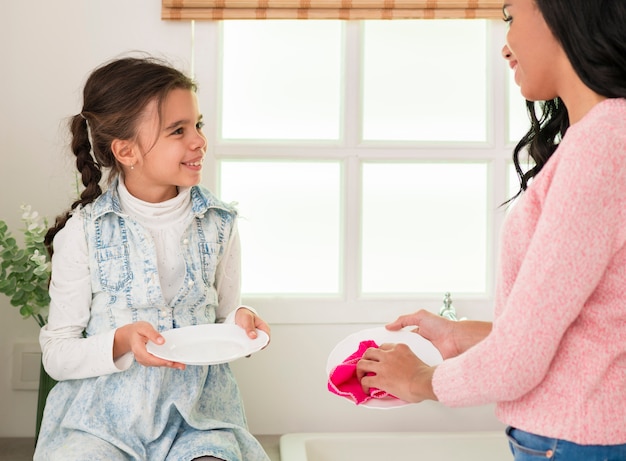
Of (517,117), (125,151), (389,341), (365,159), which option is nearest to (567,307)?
(389,341)

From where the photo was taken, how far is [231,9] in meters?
1.97

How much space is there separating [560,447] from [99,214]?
1040mm

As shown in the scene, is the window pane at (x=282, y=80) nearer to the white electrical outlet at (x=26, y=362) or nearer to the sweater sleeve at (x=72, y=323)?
the sweater sleeve at (x=72, y=323)

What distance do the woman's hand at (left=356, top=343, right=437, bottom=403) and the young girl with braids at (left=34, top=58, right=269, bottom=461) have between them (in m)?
0.36

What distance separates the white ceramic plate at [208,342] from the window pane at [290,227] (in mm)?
583

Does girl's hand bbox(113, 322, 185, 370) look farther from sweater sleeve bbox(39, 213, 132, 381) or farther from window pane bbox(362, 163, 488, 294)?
window pane bbox(362, 163, 488, 294)

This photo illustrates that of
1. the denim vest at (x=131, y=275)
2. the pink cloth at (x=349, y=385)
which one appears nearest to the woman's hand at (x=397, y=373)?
the pink cloth at (x=349, y=385)

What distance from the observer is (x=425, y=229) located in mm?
2189

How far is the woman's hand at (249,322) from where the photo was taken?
1.55 meters

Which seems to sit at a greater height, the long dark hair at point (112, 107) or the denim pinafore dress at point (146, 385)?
the long dark hair at point (112, 107)

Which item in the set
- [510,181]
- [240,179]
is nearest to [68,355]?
[240,179]

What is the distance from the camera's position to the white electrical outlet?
6.63 ft

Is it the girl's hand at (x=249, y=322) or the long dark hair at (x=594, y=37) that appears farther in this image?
the girl's hand at (x=249, y=322)

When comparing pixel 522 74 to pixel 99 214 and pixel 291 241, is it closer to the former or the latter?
pixel 99 214
